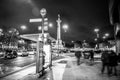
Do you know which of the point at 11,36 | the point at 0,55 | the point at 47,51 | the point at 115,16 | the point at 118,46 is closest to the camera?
the point at 47,51

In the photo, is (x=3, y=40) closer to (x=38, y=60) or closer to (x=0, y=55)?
(x=0, y=55)

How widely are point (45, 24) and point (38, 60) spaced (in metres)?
3.41

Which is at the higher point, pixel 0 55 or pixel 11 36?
pixel 11 36

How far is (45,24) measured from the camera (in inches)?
400

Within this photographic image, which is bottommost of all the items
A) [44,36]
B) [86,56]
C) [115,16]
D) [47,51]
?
[86,56]

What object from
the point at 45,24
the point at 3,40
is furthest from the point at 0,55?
the point at 45,24

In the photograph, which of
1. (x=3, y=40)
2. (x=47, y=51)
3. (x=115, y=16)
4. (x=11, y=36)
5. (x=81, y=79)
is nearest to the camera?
(x=81, y=79)

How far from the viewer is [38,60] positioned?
8.24 metres

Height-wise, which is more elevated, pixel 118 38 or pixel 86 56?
pixel 118 38

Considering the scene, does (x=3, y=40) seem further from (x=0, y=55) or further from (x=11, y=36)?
(x=0, y=55)

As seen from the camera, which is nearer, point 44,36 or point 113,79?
point 113,79

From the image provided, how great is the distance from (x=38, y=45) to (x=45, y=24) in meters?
2.57

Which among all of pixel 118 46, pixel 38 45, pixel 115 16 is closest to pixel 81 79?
pixel 38 45

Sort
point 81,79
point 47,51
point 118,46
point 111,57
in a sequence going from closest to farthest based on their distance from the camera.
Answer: point 81,79
point 111,57
point 47,51
point 118,46
